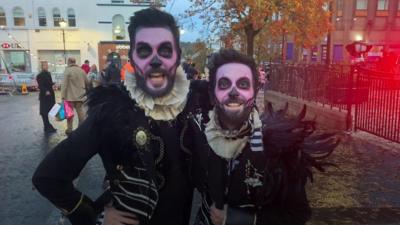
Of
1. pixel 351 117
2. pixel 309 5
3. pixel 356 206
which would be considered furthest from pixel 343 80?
pixel 356 206

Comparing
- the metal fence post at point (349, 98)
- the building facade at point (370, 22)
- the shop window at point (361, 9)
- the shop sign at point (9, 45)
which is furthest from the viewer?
the shop window at point (361, 9)

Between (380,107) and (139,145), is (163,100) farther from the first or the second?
(380,107)

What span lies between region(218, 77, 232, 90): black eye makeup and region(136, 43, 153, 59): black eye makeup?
0.36 meters

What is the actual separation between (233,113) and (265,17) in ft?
26.0

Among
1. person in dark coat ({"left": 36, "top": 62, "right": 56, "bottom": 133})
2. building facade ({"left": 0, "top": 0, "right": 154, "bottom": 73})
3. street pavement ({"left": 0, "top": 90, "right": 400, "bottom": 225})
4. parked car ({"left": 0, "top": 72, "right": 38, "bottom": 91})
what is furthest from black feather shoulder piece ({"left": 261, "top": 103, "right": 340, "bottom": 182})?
building facade ({"left": 0, "top": 0, "right": 154, "bottom": 73})

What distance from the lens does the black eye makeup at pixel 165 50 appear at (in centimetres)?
201

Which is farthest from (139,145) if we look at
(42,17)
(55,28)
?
(42,17)

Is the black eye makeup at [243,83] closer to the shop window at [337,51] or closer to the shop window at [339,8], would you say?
the shop window at [337,51]

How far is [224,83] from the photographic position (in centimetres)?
203

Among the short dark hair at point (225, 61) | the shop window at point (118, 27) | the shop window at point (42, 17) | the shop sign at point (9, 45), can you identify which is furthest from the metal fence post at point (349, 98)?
the shop sign at point (9, 45)

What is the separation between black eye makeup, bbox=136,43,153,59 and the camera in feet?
6.57

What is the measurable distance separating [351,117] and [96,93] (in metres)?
8.00

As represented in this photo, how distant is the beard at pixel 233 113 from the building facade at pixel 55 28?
110 ft

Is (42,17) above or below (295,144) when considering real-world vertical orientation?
above
